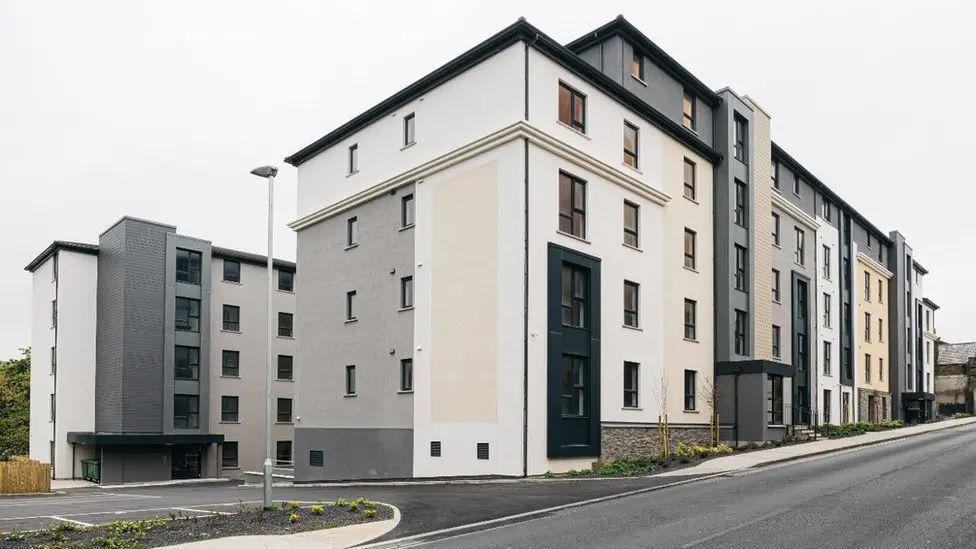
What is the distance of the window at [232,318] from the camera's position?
194 feet

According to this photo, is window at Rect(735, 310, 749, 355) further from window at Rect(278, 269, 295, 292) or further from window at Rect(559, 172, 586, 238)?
window at Rect(278, 269, 295, 292)

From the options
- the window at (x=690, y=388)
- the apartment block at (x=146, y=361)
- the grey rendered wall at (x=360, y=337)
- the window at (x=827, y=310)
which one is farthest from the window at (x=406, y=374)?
the window at (x=827, y=310)

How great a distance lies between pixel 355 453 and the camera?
33000 mm

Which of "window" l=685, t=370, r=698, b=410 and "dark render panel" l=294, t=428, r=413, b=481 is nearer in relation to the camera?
"dark render panel" l=294, t=428, r=413, b=481

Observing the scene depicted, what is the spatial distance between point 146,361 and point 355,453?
2562 cm

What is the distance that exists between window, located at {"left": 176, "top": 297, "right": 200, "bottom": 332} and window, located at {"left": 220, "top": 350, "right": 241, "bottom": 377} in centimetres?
323

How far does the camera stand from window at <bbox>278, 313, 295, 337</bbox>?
61031mm

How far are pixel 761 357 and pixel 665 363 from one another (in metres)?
8.62

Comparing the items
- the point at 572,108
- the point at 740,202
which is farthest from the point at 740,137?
the point at 572,108

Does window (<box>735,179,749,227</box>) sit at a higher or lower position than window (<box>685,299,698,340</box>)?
higher

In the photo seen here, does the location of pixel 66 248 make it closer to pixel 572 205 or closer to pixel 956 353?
pixel 572 205

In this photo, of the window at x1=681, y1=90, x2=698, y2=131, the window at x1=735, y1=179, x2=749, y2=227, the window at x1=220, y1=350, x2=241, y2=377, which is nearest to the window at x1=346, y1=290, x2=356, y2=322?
the window at x1=681, y1=90, x2=698, y2=131

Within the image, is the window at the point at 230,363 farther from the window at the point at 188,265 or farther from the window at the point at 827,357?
the window at the point at 827,357

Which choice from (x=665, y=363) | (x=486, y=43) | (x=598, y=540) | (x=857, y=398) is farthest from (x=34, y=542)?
(x=857, y=398)
